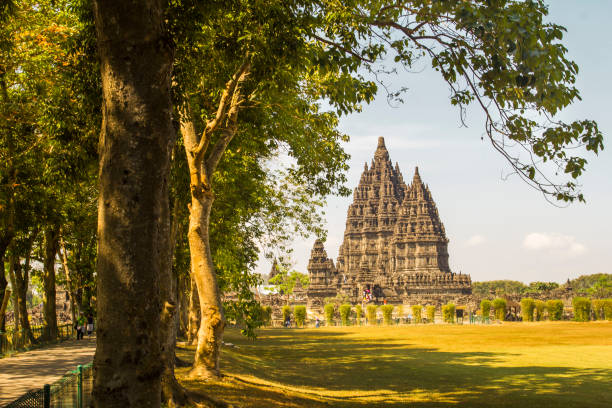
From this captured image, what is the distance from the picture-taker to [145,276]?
4.76m

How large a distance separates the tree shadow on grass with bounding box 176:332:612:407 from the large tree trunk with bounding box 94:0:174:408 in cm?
832

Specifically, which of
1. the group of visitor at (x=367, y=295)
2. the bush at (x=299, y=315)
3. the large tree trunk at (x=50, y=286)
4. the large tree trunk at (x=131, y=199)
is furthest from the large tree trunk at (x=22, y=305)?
the group of visitor at (x=367, y=295)

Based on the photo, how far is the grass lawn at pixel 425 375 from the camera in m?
14.8

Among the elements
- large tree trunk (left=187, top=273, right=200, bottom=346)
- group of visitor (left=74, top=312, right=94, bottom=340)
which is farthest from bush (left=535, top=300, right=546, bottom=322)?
group of visitor (left=74, top=312, right=94, bottom=340)

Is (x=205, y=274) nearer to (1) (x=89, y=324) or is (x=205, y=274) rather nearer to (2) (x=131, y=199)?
(2) (x=131, y=199)

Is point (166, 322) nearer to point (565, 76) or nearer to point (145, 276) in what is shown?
point (145, 276)


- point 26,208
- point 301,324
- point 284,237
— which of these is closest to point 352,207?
point 301,324

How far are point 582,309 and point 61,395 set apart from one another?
58.2 m

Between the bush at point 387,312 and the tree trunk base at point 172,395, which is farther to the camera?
the bush at point 387,312

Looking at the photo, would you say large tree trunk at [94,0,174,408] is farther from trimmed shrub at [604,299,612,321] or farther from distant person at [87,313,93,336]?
trimmed shrub at [604,299,612,321]

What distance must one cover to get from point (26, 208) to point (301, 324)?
5384 centimetres

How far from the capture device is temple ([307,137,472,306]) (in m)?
101

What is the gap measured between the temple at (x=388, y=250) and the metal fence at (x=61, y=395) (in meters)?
80.8

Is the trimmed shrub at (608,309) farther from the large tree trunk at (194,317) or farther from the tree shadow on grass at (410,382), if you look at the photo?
the large tree trunk at (194,317)
